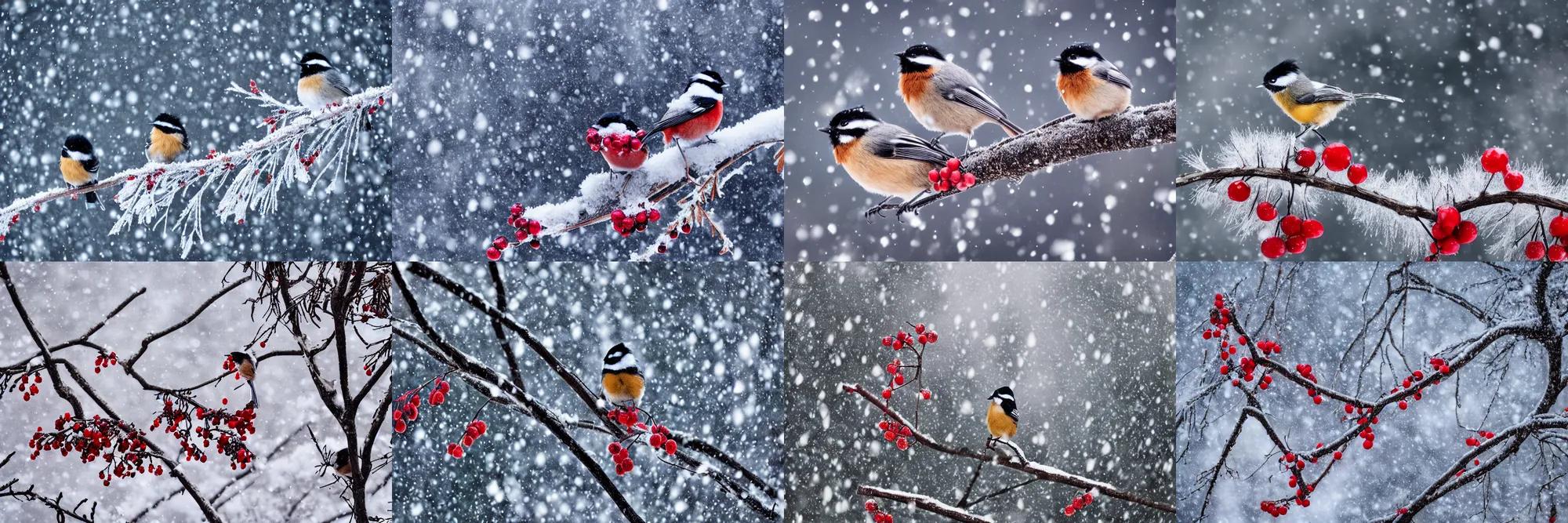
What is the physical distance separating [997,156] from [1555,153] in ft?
3.00

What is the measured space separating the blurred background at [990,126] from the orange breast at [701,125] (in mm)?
124

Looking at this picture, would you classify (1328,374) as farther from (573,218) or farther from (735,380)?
(573,218)

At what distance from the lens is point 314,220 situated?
1.53m

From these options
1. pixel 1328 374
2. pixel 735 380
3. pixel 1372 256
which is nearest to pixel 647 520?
pixel 735 380

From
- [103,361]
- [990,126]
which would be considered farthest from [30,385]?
[990,126]

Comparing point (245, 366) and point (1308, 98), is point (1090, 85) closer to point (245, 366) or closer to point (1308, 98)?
point (1308, 98)

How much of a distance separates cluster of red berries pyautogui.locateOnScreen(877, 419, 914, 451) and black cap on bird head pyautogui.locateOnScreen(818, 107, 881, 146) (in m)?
0.48

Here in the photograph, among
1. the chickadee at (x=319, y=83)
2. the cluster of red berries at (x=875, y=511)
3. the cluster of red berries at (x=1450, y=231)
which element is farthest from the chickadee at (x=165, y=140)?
the cluster of red berries at (x=1450, y=231)

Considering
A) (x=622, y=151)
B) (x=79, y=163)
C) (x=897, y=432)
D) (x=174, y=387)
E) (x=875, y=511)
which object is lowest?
(x=875, y=511)

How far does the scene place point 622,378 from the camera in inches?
58.6

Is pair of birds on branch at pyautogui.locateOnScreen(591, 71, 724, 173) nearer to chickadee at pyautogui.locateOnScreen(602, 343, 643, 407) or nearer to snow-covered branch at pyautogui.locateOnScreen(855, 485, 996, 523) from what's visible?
chickadee at pyautogui.locateOnScreen(602, 343, 643, 407)

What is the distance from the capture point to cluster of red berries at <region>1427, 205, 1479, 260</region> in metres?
1.41

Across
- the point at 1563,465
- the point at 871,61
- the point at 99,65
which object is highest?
the point at 99,65

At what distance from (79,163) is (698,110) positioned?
45.8 inches
